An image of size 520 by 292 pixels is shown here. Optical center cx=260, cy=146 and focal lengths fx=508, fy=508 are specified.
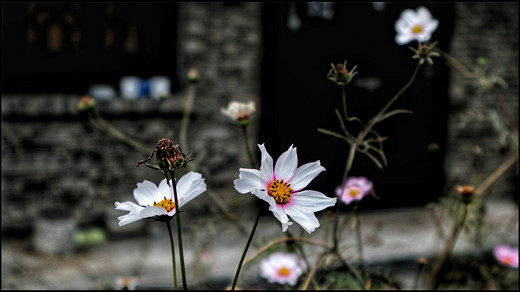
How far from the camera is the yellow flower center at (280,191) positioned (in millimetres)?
501

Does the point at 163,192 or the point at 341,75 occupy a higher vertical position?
the point at 341,75

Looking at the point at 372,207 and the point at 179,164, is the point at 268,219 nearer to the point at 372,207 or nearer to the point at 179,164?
the point at 372,207

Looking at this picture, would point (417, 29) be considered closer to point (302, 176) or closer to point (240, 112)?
point (240, 112)

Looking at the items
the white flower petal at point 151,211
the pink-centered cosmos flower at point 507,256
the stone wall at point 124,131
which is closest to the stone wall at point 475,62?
the stone wall at point 124,131

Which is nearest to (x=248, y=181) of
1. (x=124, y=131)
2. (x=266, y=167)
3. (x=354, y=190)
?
(x=266, y=167)

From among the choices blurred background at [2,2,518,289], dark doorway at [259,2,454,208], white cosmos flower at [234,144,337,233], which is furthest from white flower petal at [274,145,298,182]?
dark doorway at [259,2,454,208]

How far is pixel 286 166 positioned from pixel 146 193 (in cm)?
16

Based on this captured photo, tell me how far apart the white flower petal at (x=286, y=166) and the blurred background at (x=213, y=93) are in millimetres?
2450

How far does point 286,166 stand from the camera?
1.67ft

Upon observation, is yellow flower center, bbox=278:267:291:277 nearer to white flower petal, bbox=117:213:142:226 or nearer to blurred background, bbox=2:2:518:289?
white flower petal, bbox=117:213:142:226

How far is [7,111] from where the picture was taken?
3305 millimetres

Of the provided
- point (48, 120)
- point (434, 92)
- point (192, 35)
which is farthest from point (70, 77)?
point (434, 92)

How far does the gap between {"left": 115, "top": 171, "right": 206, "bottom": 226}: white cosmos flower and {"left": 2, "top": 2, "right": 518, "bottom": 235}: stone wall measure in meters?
2.69

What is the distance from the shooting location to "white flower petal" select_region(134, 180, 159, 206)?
547 millimetres
